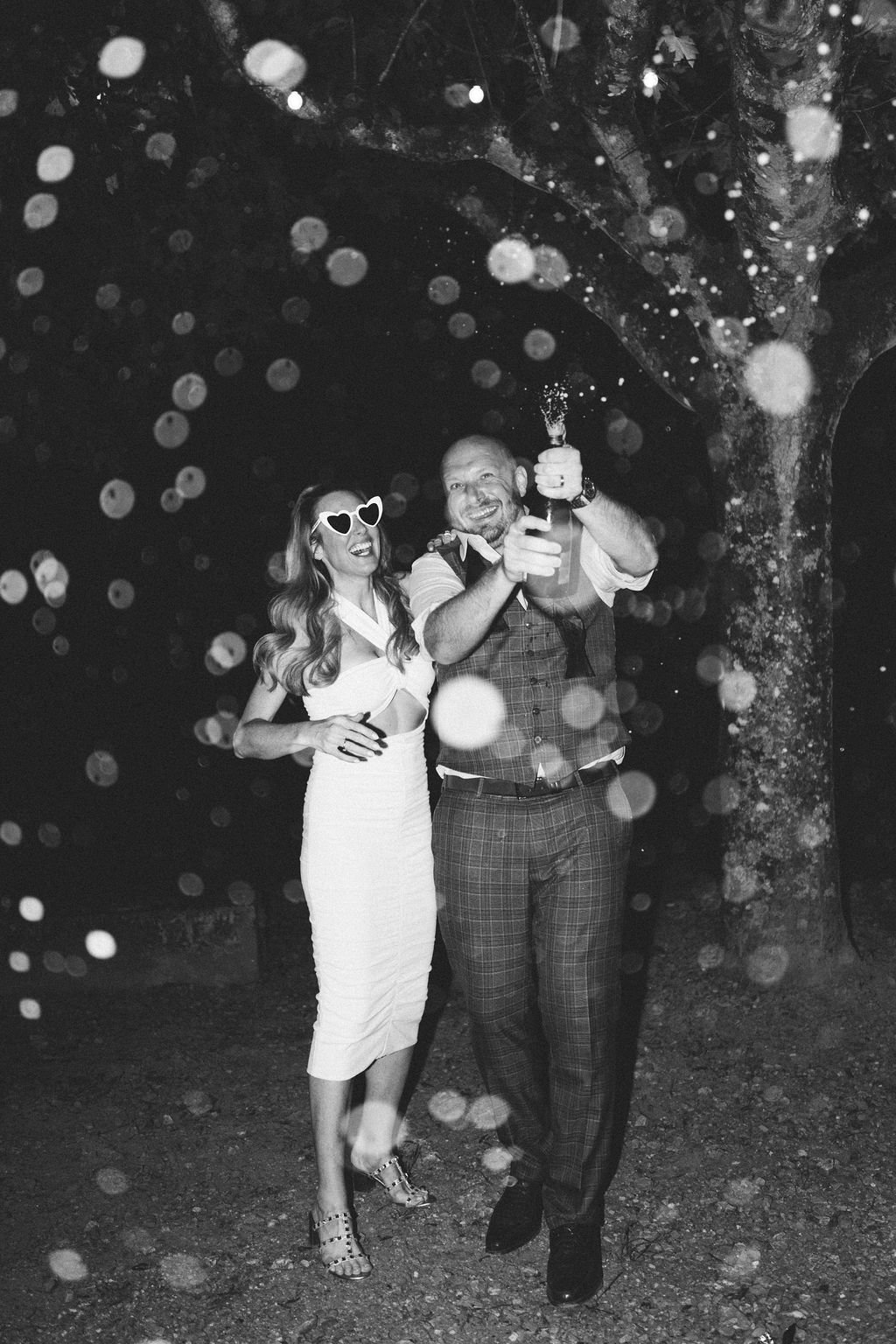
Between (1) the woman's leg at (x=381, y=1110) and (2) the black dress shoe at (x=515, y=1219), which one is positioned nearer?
(2) the black dress shoe at (x=515, y=1219)

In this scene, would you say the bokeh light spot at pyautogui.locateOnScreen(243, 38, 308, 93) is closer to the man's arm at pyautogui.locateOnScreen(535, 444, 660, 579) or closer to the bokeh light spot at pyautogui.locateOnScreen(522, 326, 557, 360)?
the man's arm at pyautogui.locateOnScreen(535, 444, 660, 579)

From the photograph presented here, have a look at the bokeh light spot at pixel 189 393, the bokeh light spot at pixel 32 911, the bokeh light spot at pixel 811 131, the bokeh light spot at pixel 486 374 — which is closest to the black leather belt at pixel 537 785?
the bokeh light spot at pixel 811 131

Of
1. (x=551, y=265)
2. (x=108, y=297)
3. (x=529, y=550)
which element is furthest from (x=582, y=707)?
(x=108, y=297)

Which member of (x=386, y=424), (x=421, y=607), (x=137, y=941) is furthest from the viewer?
(x=386, y=424)

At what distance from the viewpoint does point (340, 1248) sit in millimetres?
3561

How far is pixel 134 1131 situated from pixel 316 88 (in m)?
5.04

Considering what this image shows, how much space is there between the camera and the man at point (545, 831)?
335 cm

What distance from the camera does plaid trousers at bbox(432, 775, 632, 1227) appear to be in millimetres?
3363

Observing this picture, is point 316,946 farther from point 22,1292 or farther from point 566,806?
point 22,1292

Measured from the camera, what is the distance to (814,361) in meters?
5.12

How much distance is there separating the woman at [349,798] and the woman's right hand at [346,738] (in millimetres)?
149

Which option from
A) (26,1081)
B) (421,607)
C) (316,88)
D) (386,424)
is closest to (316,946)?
(421,607)

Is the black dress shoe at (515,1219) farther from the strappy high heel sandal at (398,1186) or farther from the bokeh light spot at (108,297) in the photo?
the bokeh light spot at (108,297)

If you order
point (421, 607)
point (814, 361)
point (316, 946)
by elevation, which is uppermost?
point (814, 361)
